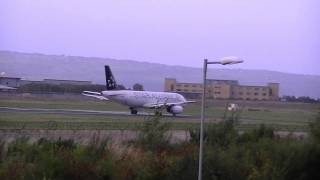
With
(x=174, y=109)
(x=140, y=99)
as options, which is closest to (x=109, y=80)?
(x=140, y=99)

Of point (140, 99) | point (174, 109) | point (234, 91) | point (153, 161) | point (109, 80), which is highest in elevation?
point (109, 80)

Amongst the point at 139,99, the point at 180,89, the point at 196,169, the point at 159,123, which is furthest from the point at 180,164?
the point at 180,89

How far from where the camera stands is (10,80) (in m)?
147

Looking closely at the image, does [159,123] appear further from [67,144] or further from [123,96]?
[123,96]

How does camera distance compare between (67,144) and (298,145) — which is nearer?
(298,145)

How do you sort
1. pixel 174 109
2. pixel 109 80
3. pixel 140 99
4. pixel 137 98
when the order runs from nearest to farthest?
pixel 174 109 < pixel 137 98 < pixel 140 99 < pixel 109 80

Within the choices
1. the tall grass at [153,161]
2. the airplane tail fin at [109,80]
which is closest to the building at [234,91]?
the airplane tail fin at [109,80]

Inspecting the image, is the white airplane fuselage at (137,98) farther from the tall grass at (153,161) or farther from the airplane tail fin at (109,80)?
the tall grass at (153,161)

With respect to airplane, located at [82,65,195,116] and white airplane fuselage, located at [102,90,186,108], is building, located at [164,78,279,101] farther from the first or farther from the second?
white airplane fuselage, located at [102,90,186,108]

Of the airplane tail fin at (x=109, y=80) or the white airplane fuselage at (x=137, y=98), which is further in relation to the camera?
the airplane tail fin at (x=109, y=80)

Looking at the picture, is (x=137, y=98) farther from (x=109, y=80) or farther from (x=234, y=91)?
(x=234, y=91)

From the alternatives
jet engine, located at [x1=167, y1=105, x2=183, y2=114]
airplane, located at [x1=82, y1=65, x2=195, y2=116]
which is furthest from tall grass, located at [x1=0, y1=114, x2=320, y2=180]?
airplane, located at [x1=82, y1=65, x2=195, y2=116]

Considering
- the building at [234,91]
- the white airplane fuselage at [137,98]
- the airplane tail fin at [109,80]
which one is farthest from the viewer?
the building at [234,91]

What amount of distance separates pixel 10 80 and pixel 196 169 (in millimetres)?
133813
